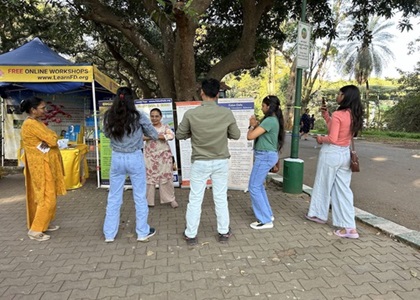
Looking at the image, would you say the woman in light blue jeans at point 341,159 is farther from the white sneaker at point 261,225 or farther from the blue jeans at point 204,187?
the blue jeans at point 204,187

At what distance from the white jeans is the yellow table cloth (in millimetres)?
4580

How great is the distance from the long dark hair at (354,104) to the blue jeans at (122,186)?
2469mm

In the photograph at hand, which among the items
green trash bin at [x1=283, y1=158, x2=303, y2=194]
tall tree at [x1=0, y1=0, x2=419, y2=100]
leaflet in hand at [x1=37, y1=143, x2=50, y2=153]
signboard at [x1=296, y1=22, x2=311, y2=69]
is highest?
tall tree at [x1=0, y1=0, x2=419, y2=100]

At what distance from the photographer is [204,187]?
3400 millimetres

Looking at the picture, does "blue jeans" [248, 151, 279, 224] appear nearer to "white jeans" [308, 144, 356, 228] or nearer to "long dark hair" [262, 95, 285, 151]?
"long dark hair" [262, 95, 285, 151]

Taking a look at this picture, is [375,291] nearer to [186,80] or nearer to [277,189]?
[277,189]

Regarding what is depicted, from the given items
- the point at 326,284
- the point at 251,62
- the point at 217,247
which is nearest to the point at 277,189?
the point at 217,247

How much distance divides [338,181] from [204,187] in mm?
1669

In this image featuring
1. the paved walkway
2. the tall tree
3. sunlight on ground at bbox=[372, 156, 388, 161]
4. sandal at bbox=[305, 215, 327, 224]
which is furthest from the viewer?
sunlight on ground at bbox=[372, 156, 388, 161]

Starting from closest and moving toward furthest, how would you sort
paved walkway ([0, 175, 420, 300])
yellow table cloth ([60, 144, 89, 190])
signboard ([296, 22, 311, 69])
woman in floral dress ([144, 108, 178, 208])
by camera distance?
paved walkway ([0, 175, 420, 300]) → woman in floral dress ([144, 108, 178, 208]) → signboard ([296, 22, 311, 69]) → yellow table cloth ([60, 144, 89, 190])

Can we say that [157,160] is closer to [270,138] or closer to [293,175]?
[270,138]

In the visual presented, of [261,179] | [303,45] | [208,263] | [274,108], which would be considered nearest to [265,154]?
[261,179]

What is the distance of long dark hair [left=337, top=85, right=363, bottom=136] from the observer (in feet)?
11.6

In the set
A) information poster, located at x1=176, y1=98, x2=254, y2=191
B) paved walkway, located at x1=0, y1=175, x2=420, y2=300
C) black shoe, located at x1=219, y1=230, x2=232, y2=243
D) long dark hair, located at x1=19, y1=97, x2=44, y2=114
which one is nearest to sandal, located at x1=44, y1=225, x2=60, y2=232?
paved walkway, located at x1=0, y1=175, x2=420, y2=300
